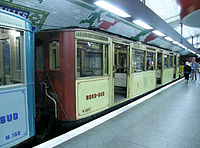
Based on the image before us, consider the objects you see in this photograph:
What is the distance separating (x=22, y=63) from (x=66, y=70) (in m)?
0.96

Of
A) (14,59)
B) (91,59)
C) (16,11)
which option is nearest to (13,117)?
(14,59)

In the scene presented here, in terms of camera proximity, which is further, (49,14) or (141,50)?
(141,50)

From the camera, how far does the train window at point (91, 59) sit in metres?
3.39

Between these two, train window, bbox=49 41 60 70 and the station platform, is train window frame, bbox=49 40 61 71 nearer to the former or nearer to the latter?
train window, bbox=49 41 60 70

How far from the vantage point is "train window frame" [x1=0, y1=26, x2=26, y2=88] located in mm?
2191

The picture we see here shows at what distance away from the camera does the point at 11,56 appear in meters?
2.29

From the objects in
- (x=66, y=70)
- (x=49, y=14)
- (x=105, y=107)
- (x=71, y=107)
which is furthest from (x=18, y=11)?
(x=105, y=107)

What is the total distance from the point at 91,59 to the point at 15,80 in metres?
1.88

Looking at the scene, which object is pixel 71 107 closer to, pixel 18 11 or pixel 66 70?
pixel 66 70

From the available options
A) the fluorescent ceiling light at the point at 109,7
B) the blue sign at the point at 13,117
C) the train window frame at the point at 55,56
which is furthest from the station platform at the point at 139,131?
the fluorescent ceiling light at the point at 109,7

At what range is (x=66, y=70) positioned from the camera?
125 inches

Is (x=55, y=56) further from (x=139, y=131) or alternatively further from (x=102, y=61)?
(x=139, y=131)

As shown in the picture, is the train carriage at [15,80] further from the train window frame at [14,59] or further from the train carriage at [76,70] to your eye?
the train carriage at [76,70]

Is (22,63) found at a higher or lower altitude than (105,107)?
higher
